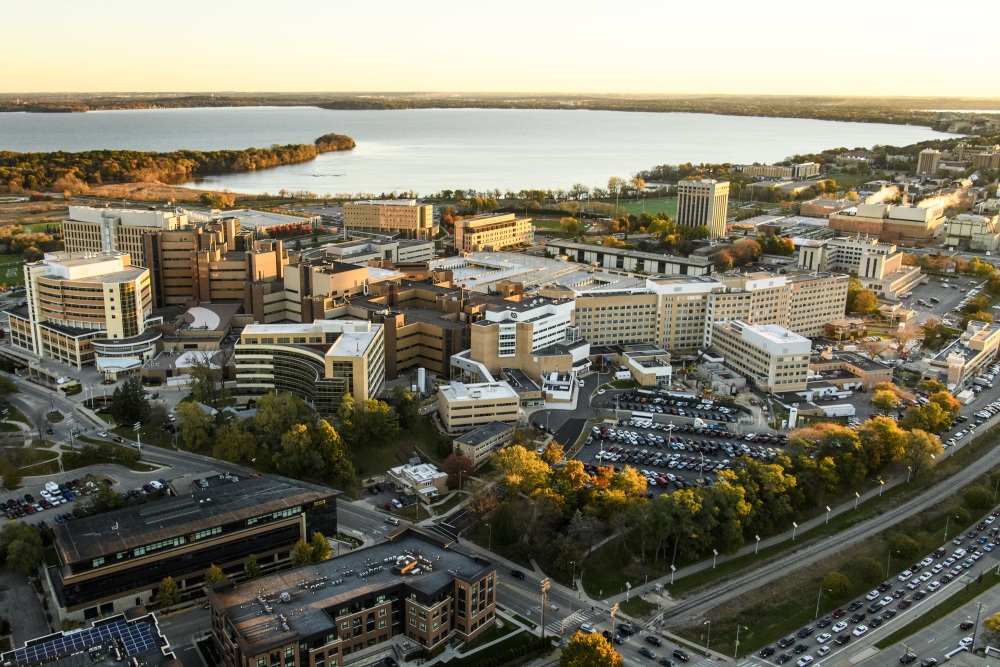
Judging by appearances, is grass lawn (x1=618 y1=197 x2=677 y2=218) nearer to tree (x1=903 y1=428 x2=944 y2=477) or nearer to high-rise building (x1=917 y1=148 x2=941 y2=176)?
high-rise building (x1=917 y1=148 x2=941 y2=176)

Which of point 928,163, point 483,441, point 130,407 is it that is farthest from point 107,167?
point 928,163

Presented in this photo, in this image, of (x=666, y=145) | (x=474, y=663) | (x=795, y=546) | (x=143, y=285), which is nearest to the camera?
(x=474, y=663)

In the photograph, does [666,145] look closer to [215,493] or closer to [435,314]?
[435,314]

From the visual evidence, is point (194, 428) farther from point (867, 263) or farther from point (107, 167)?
point (107, 167)

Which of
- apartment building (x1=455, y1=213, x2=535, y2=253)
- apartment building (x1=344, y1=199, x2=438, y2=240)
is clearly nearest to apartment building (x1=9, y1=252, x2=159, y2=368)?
apartment building (x1=455, y1=213, x2=535, y2=253)

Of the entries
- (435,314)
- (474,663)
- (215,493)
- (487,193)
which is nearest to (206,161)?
(487,193)

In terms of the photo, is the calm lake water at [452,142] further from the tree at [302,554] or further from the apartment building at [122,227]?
the tree at [302,554]

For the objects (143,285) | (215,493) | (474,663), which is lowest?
(474,663)
